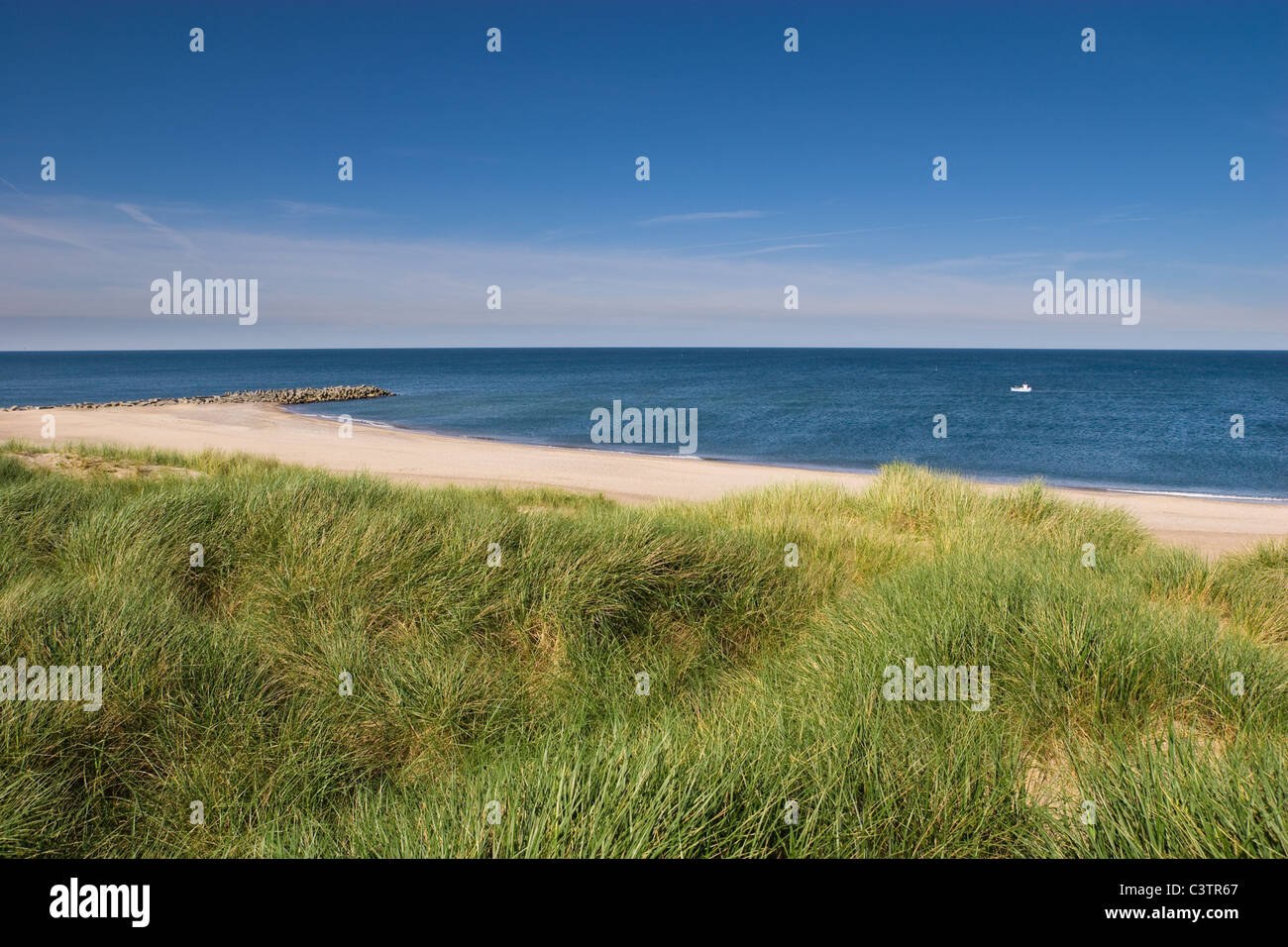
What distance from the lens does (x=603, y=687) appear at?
4312 millimetres

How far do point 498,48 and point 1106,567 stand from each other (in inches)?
392

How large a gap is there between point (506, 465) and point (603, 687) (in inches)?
747

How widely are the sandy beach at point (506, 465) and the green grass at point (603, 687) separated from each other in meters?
5.16

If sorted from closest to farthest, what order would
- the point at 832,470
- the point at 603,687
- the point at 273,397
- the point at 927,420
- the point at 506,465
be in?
1. the point at 603,687
2. the point at 506,465
3. the point at 832,470
4. the point at 927,420
5. the point at 273,397

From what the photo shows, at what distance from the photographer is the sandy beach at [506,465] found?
15219 mm

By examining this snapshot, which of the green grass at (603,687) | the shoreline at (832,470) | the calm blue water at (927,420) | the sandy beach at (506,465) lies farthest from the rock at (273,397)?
the green grass at (603,687)

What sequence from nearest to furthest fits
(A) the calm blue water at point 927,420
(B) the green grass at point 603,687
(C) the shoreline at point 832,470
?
1. (B) the green grass at point 603,687
2. (C) the shoreline at point 832,470
3. (A) the calm blue water at point 927,420

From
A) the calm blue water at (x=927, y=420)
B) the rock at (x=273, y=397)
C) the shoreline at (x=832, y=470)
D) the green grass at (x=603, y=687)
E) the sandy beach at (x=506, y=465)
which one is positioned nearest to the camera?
the green grass at (x=603, y=687)

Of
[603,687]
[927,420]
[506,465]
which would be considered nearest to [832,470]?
Result: [506,465]

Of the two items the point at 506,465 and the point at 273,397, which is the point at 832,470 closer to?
the point at 506,465

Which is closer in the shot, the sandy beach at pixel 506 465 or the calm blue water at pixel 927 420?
the sandy beach at pixel 506 465

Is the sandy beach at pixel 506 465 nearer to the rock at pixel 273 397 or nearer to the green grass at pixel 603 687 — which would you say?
the green grass at pixel 603 687

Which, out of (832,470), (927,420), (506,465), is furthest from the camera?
(927,420)
